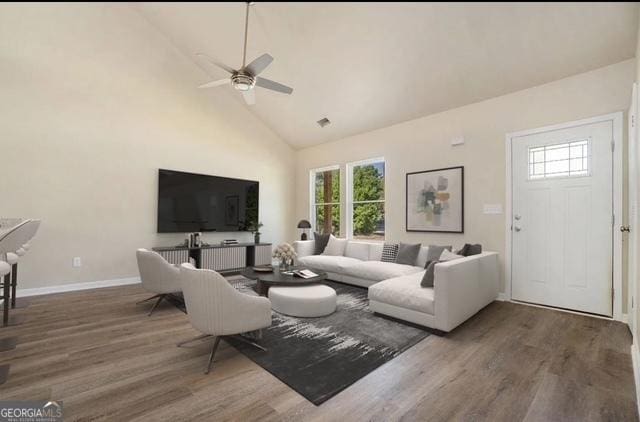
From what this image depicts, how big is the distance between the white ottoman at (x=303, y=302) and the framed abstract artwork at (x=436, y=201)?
Result: 228cm

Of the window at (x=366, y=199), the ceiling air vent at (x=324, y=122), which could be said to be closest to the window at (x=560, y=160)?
the window at (x=366, y=199)

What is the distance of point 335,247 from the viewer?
531 centimetres

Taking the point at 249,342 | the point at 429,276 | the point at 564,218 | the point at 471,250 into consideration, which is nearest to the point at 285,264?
the point at 249,342

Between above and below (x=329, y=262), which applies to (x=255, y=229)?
above

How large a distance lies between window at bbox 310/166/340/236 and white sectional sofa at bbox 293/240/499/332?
2205mm

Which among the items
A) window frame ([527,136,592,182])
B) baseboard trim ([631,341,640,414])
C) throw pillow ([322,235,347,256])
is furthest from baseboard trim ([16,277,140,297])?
window frame ([527,136,592,182])

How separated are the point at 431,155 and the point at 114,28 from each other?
5.41 meters

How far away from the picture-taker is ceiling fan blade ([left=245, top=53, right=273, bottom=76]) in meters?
2.73

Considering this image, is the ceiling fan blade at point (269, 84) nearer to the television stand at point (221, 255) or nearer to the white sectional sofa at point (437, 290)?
the white sectional sofa at point (437, 290)

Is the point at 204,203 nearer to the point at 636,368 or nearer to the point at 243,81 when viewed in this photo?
the point at 243,81

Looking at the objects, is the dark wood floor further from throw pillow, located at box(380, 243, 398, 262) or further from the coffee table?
throw pillow, located at box(380, 243, 398, 262)

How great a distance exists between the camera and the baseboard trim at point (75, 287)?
3.85m

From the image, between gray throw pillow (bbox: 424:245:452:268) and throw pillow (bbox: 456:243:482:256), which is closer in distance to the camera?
throw pillow (bbox: 456:243:482:256)

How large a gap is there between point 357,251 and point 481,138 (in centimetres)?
263
